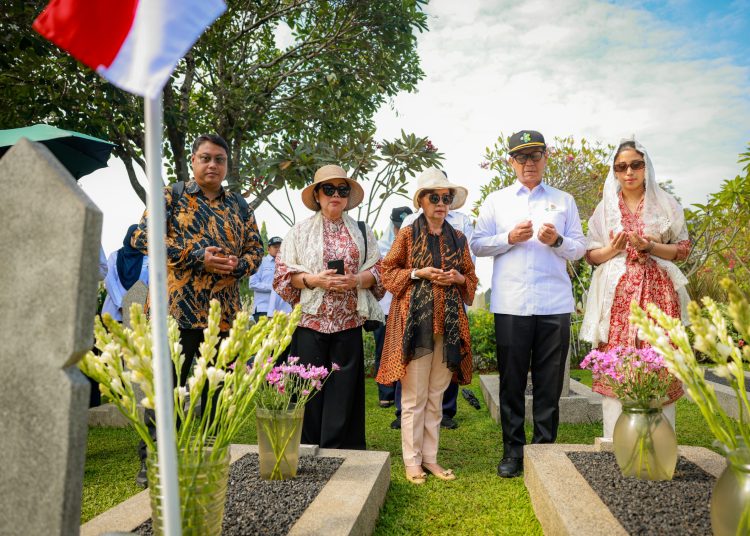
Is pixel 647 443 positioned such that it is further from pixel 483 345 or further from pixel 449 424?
pixel 483 345

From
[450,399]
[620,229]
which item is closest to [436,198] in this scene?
[620,229]

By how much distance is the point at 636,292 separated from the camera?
374 centimetres

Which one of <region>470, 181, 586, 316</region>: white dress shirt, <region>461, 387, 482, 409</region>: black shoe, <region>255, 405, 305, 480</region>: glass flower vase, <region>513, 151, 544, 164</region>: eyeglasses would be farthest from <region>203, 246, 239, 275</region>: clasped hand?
<region>461, 387, 482, 409</region>: black shoe

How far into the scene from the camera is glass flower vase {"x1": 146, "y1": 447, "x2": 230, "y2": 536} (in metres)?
2.11

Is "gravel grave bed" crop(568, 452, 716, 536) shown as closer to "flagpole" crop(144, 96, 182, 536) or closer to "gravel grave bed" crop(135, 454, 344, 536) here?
"gravel grave bed" crop(135, 454, 344, 536)

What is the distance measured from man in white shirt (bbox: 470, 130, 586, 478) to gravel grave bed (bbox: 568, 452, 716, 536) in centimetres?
64

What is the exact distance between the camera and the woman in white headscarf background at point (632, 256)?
3.73m

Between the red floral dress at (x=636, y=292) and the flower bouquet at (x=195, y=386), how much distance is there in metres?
2.30

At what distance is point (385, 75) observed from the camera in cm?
996

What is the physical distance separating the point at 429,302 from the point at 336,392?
2.97 feet

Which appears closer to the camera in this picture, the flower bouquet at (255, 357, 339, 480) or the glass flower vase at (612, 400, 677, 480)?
the glass flower vase at (612, 400, 677, 480)

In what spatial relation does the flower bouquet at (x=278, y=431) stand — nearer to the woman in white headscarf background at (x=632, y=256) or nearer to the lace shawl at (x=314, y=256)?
the lace shawl at (x=314, y=256)

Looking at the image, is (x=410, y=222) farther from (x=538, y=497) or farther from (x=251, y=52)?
(x=251, y=52)

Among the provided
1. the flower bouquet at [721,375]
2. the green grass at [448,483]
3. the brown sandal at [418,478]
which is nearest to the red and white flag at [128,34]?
the flower bouquet at [721,375]
